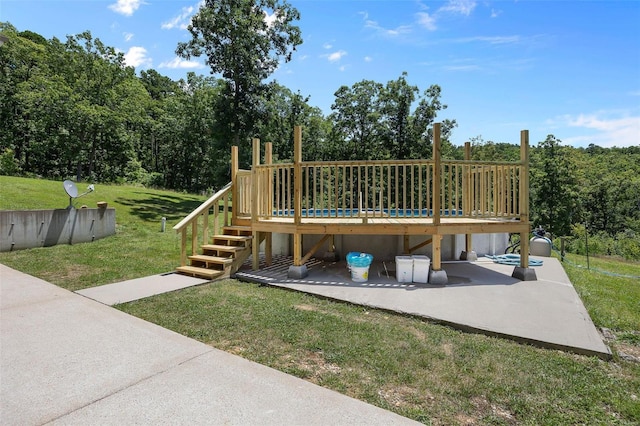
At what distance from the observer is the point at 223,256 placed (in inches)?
254

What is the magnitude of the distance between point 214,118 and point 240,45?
3.81 m

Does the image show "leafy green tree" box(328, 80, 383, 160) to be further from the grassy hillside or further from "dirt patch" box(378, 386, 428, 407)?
"dirt patch" box(378, 386, 428, 407)

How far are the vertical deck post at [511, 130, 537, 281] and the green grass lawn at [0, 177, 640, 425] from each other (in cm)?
77

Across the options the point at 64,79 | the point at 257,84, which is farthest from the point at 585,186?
the point at 64,79

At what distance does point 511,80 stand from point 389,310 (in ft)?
41.0

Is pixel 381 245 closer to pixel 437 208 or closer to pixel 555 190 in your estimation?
pixel 437 208

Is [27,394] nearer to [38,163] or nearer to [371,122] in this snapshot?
[371,122]

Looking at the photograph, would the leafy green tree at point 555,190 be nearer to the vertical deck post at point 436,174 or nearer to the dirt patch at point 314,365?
the vertical deck post at point 436,174

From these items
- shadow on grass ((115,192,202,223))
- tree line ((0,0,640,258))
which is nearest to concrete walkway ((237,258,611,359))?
shadow on grass ((115,192,202,223))

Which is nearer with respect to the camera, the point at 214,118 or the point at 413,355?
the point at 413,355

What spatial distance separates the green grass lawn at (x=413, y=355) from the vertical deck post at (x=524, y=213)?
767 millimetres

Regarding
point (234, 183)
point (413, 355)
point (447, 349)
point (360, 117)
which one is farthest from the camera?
point (360, 117)

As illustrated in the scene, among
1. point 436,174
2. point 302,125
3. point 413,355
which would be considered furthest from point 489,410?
point 302,125

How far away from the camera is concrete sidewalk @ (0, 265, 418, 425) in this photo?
2129mm
